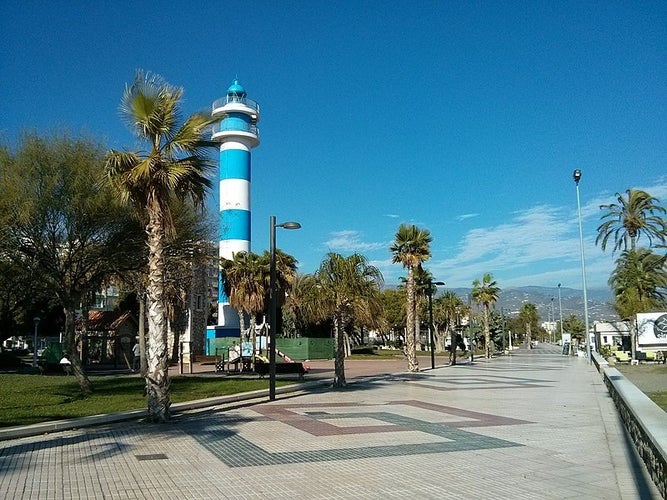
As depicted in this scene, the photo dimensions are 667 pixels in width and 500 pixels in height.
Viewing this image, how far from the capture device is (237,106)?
5650 centimetres

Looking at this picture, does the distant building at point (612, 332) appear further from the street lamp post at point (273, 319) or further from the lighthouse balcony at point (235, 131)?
the street lamp post at point (273, 319)

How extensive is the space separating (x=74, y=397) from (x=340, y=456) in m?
11.7

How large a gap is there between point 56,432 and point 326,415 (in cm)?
595

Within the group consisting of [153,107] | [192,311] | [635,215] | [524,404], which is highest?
[635,215]

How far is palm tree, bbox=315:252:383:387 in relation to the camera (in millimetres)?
21656

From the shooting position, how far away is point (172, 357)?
45.4m

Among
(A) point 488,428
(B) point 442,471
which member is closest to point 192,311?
(A) point 488,428

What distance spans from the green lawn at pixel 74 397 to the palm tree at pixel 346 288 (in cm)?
380

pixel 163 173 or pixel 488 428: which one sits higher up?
pixel 163 173

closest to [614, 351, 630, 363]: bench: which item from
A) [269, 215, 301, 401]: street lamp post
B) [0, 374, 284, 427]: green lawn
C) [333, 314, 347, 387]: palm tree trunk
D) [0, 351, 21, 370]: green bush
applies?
[333, 314, 347, 387]: palm tree trunk

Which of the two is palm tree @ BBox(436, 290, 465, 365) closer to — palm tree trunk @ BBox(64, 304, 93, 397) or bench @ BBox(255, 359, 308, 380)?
bench @ BBox(255, 359, 308, 380)

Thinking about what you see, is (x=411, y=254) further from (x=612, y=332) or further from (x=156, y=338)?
(x=612, y=332)

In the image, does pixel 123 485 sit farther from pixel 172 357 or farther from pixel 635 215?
pixel 635 215

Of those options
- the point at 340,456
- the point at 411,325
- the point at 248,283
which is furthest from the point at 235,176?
the point at 340,456
